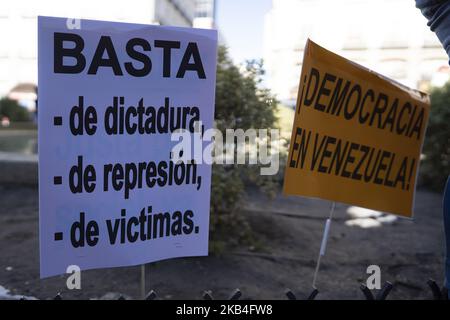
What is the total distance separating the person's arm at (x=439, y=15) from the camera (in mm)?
1865

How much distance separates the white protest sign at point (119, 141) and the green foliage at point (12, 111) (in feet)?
74.6

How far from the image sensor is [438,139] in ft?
24.9

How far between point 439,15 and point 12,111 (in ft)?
79.3

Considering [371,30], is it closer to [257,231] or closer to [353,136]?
[257,231]

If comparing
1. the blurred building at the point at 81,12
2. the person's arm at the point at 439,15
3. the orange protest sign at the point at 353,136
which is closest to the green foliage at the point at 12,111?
the blurred building at the point at 81,12

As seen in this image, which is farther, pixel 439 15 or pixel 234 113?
pixel 234 113

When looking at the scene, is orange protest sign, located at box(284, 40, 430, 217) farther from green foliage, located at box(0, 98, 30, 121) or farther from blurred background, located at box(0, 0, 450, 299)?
green foliage, located at box(0, 98, 30, 121)

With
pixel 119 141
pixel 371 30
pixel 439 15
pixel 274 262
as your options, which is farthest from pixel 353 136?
pixel 371 30
